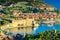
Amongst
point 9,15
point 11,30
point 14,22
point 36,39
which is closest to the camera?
point 36,39

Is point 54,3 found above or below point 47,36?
below

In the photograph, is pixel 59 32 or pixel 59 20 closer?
pixel 59 32

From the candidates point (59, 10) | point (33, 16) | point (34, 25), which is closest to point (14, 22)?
point (34, 25)

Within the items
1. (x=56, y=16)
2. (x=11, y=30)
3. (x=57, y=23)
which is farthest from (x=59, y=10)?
(x=11, y=30)

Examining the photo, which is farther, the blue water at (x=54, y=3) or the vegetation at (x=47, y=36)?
the blue water at (x=54, y=3)

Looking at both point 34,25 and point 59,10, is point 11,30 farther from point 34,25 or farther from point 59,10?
point 59,10

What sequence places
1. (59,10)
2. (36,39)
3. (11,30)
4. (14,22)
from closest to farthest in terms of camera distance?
(36,39), (11,30), (14,22), (59,10)

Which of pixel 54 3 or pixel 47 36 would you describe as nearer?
pixel 47 36

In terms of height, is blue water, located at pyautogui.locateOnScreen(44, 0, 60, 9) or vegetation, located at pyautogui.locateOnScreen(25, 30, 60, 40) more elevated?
vegetation, located at pyautogui.locateOnScreen(25, 30, 60, 40)

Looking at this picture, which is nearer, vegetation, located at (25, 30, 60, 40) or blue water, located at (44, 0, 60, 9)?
vegetation, located at (25, 30, 60, 40)

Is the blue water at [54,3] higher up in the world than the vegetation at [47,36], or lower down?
lower down
